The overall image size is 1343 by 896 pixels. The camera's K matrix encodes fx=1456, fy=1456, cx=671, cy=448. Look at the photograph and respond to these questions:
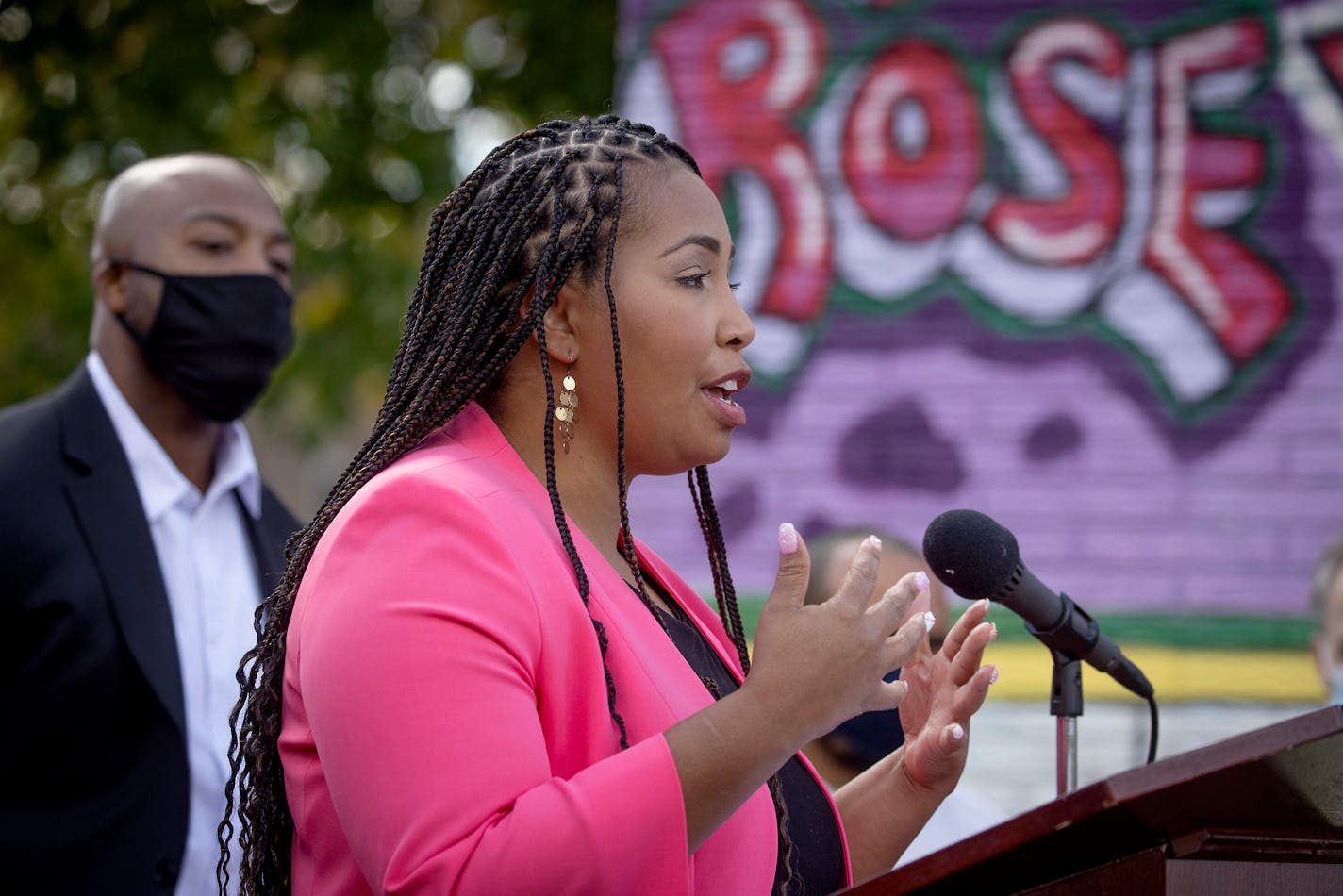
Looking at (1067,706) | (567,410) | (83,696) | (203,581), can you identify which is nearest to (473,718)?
(567,410)

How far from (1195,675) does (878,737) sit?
2484 mm

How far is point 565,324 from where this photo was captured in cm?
198

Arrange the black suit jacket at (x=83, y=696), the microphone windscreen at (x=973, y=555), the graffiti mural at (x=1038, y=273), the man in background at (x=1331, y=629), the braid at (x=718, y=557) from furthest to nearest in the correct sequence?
the graffiti mural at (x=1038, y=273) → the man in background at (x=1331, y=629) → the black suit jacket at (x=83, y=696) → the braid at (x=718, y=557) → the microphone windscreen at (x=973, y=555)

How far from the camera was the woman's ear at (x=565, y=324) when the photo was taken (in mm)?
1969

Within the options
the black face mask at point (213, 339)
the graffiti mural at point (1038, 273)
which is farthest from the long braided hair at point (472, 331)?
the graffiti mural at point (1038, 273)

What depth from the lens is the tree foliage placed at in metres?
7.85

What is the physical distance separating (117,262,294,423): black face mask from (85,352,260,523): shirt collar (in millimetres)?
130

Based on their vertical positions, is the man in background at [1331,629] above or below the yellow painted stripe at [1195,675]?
above

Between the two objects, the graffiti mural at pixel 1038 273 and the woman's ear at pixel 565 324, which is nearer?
the woman's ear at pixel 565 324

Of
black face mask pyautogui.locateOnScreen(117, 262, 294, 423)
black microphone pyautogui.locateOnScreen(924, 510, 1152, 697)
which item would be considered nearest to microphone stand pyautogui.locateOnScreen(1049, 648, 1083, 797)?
black microphone pyautogui.locateOnScreen(924, 510, 1152, 697)

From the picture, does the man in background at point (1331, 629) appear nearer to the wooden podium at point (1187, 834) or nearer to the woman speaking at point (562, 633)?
the woman speaking at point (562, 633)

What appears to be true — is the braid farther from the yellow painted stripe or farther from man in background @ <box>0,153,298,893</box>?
the yellow painted stripe

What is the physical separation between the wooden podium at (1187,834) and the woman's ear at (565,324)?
819mm

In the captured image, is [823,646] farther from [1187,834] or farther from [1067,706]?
[1067,706]
